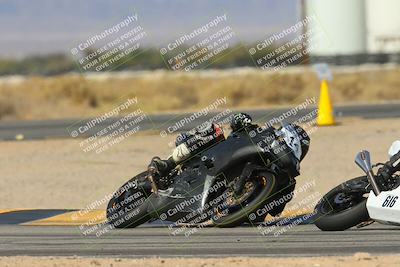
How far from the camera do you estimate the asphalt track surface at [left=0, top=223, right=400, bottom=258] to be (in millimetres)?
9969

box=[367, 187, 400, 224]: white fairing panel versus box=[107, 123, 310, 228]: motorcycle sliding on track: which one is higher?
box=[107, 123, 310, 228]: motorcycle sliding on track

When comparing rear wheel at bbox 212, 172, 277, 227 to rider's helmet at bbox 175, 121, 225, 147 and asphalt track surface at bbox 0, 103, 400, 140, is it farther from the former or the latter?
asphalt track surface at bbox 0, 103, 400, 140

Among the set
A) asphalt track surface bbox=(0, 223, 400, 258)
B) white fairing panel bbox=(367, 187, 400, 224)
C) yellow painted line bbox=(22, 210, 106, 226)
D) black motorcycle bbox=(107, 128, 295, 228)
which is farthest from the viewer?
yellow painted line bbox=(22, 210, 106, 226)

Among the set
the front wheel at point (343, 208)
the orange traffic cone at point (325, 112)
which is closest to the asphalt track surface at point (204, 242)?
the front wheel at point (343, 208)

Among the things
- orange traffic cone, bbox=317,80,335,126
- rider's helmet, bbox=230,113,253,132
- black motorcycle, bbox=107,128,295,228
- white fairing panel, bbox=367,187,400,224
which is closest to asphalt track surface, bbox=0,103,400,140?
orange traffic cone, bbox=317,80,335,126

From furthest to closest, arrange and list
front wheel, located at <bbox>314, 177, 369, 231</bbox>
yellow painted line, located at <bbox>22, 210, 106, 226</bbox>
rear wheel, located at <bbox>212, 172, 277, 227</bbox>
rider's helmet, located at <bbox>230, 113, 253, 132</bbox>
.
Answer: yellow painted line, located at <bbox>22, 210, 106, 226</bbox> < rider's helmet, located at <bbox>230, 113, 253, 132</bbox> < rear wheel, located at <bbox>212, 172, 277, 227</bbox> < front wheel, located at <bbox>314, 177, 369, 231</bbox>

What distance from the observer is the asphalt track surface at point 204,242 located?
997cm

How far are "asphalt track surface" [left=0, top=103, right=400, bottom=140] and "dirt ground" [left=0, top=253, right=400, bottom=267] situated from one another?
631 inches

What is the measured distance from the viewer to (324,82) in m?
24.5

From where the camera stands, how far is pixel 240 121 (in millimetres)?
12062

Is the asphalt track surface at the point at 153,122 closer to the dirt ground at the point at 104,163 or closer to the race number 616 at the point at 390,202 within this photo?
the dirt ground at the point at 104,163

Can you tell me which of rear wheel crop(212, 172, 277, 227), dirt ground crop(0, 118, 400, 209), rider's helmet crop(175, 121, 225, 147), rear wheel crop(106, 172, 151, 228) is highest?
rider's helmet crop(175, 121, 225, 147)

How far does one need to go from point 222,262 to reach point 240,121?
3073mm

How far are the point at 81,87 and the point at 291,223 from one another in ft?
99.8
